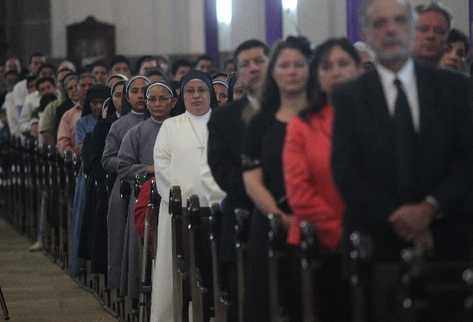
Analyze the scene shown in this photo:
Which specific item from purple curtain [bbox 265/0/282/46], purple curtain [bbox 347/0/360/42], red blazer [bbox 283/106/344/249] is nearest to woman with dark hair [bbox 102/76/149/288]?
purple curtain [bbox 347/0/360/42]

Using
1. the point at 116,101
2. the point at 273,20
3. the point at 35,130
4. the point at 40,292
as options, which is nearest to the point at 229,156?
the point at 116,101

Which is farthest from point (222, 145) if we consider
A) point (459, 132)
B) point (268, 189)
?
point (459, 132)

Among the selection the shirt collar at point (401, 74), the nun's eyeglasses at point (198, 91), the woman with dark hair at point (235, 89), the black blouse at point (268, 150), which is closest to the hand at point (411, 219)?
the shirt collar at point (401, 74)

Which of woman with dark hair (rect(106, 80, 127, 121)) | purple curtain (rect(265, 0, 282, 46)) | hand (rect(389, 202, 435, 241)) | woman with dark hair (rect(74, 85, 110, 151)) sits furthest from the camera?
purple curtain (rect(265, 0, 282, 46))

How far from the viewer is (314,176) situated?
6910mm

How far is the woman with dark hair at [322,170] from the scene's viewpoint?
6766 millimetres

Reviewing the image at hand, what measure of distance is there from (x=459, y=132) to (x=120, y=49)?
26693 millimetres

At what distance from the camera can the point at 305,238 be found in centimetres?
654

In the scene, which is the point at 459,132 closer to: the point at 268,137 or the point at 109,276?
the point at 268,137

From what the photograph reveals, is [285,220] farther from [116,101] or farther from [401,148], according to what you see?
[116,101]

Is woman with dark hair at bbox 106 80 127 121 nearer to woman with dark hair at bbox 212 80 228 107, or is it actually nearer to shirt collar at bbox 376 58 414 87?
woman with dark hair at bbox 212 80 228 107

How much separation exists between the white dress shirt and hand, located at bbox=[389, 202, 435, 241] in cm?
→ 32

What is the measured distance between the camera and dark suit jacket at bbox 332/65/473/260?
21.2ft

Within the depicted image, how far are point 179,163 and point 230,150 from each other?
1.77 meters
